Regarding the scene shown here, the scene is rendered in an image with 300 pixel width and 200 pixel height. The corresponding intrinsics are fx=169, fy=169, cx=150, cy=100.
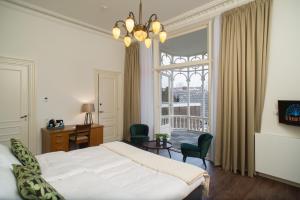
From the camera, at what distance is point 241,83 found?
311 centimetres

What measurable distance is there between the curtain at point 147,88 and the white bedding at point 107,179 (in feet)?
9.06

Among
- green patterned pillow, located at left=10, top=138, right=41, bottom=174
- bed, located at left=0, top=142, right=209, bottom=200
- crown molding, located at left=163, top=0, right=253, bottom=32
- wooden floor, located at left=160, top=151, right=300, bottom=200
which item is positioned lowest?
wooden floor, located at left=160, top=151, right=300, bottom=200

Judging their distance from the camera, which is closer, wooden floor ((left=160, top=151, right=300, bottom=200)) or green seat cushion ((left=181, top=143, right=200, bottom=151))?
wooden floor ((left=160, top=151, right=300, bottom=200))

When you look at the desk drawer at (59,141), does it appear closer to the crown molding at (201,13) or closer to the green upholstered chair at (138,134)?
the green upholstered chair at (138,134)

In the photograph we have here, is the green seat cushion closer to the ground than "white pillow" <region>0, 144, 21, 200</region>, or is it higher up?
closer to the ground

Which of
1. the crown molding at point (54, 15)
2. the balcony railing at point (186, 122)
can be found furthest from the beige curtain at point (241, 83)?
the crown molding at point (54, 15)

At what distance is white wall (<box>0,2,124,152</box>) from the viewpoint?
11.5ft

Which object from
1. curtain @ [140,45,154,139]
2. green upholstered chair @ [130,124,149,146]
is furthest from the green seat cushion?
curtain @ [140,45,154,139]

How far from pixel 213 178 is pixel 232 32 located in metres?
2.70

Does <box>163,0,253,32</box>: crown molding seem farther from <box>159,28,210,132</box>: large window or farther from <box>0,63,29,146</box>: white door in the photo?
<box>0,63,29,146</box>: white door

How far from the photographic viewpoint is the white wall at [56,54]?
3502 millimetres

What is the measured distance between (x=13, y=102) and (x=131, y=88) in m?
2.89

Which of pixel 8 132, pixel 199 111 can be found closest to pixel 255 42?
pixel 199 111

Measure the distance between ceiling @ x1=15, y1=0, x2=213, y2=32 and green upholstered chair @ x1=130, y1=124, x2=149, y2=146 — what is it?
2778mm
